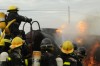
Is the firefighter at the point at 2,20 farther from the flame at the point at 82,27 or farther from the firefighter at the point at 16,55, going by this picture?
the flame at the point at 82,27

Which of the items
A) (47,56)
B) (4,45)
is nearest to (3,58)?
(47,56)

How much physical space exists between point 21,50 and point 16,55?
1.01 metres

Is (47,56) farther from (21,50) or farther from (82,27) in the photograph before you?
(82,27)

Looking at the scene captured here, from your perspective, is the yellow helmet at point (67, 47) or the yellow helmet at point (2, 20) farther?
the yellow helmet at point (2, 20)

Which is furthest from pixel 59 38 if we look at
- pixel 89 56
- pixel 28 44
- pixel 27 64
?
pixel 89 56

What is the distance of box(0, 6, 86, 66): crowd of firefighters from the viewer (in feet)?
51.4

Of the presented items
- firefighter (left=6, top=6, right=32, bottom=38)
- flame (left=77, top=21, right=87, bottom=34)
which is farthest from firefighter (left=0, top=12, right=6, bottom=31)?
flame (left=77, top=21, right=87, bottom=34)

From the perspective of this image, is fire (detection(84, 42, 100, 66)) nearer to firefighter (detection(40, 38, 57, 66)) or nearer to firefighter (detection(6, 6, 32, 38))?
firefighter (detection(6, 6, 32, 38))

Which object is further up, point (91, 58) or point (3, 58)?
point (3, 58)

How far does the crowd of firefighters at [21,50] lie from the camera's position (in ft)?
51.4

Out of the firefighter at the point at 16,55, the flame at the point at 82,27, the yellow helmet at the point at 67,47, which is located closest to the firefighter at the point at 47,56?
the firefighter at the point at 16,55

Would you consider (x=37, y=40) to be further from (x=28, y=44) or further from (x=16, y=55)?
(x=16, y=55)

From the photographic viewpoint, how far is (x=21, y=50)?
55.2ft

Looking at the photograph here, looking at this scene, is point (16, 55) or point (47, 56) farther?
point (16, 55)
